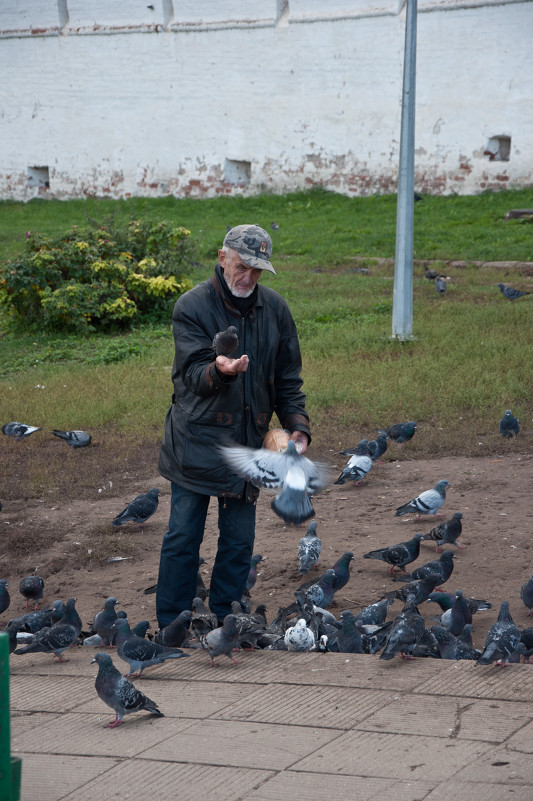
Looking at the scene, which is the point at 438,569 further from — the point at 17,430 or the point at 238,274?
the point at 17,430

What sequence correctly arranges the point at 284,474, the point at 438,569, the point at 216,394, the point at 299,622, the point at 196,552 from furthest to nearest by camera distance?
the point at 438,569
the point at 299,622
the point at 196,552
the point at 216,394
the point at 284,474

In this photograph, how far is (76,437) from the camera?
8.86 meters

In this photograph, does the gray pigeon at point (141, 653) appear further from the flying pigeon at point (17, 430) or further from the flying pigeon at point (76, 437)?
the flying pigeon at point (17, 430)

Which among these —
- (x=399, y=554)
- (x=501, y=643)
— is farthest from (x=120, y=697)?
(x=399, y=554)

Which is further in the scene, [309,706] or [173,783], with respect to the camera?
[309,706]

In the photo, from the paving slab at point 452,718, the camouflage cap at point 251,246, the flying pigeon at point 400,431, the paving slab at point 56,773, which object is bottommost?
the paving slab at point 56,773

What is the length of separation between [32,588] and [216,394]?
2351 mm

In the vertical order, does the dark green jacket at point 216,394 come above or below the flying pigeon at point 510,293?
below

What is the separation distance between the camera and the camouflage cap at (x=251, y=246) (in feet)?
14.2

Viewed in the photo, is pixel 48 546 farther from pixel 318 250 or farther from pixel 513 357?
pixel 318 250

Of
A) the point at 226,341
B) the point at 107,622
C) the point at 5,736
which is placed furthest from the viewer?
the point at 107,622

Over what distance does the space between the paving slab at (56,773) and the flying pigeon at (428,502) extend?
3892mm

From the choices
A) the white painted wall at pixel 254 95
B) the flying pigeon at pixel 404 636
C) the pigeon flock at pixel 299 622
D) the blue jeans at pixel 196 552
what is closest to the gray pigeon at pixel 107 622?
the pigeon flock at pixel 299 622

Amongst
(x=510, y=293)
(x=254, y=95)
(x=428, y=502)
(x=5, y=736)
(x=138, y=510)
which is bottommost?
(x=138, y=510)
